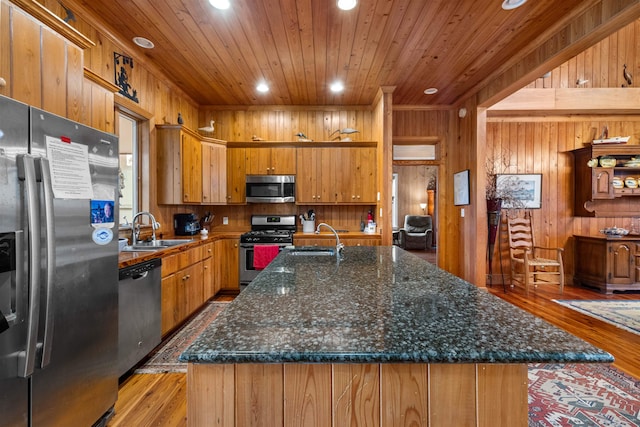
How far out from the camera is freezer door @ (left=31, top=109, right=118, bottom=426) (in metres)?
1.35

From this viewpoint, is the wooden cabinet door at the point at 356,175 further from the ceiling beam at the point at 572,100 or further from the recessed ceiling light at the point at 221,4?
the recessed ceiling light at the point at 221,4

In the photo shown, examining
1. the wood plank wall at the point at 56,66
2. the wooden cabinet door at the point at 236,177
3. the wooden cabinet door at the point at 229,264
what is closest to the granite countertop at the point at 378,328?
the wood plank wall at the point at 56,66

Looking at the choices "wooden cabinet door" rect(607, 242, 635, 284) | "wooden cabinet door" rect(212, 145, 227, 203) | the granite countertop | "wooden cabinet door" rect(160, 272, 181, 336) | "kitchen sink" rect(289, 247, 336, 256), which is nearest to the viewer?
the granite countertop

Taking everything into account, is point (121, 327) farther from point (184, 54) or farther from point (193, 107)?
point (193, 107)

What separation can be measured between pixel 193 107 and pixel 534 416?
16.8 ft

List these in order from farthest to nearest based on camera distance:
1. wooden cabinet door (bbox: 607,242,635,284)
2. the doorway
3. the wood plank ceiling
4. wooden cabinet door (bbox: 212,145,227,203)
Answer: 1. the doorway
2. wooden cabinet door (bbox: 212,145,227,203)
3. wooden cabinet door (bbox: 607,242,635,284)
4. the wood plank ceiling

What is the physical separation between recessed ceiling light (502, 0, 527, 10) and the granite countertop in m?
2.36

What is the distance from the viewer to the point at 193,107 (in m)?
4.60

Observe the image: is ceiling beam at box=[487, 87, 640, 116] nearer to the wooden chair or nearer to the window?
the wooden chair

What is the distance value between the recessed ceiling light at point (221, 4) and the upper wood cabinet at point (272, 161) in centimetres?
228

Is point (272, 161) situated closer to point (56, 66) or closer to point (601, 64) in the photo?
point (56, 66)

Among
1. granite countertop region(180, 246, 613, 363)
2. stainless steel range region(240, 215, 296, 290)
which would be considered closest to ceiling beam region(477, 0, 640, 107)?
granite countertop region(180, 246, 613, 363)

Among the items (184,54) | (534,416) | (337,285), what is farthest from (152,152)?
(534,416)

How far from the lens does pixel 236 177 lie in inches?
181
